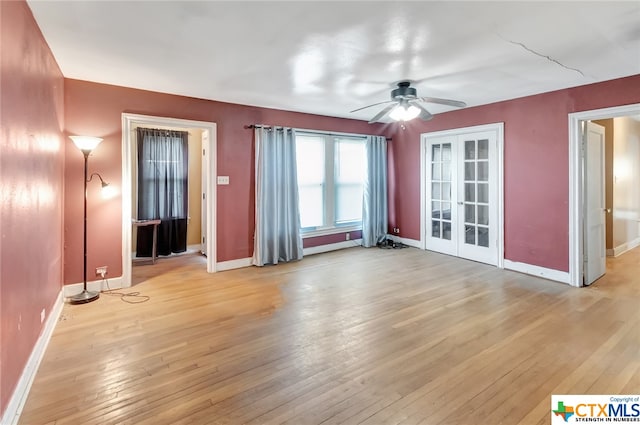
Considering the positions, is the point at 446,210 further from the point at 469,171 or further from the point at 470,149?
the point at 470,149

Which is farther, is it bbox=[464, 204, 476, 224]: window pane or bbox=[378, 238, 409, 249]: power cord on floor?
bbox=[378, 238, 409, 249]: power cord on floor

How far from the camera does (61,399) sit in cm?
205

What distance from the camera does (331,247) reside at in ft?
20.4

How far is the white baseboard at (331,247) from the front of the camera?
5907mm

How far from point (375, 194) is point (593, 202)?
3287 millimetres

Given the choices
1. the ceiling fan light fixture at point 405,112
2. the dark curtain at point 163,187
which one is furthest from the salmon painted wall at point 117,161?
the ceiling fan light fixture at point 405,112

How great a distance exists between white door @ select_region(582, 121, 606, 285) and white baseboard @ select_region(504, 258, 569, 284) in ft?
0.76

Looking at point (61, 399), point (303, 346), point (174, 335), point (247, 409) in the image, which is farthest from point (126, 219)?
point (247, 409)

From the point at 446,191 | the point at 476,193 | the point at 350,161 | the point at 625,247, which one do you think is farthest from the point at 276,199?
the point at 625,247

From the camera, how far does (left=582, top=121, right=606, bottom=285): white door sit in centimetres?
416

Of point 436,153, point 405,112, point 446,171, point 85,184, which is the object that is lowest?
point 85,184

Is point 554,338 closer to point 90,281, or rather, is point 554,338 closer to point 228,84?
point 228,84

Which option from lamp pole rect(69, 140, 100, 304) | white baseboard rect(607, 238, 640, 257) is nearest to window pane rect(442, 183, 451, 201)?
white baseboard rect(607, 238, 640, 257)

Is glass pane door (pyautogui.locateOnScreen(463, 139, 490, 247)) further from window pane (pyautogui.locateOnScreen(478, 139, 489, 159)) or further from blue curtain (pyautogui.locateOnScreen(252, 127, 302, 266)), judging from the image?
blue curtain (pyautogui.locateOnScreen(252, 127, 302, 266))
